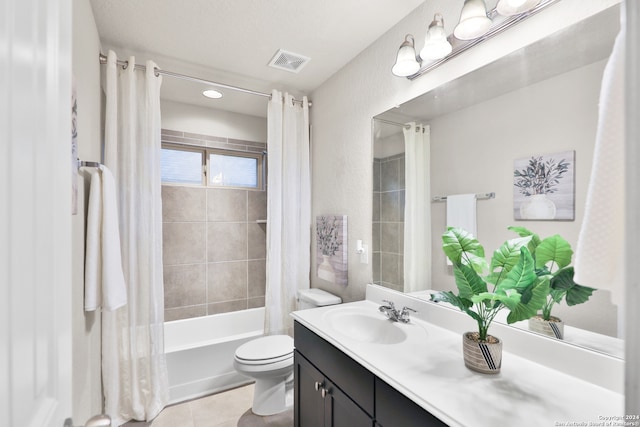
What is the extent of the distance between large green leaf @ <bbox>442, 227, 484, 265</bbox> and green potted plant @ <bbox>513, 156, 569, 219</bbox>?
26cm

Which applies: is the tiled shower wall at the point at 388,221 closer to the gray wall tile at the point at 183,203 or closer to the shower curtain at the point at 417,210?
the shower curtain at the point at 417,210

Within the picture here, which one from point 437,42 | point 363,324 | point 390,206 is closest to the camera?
point 437,42

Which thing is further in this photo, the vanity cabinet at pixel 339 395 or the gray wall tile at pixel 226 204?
the gray wall tile at pixel 226 204

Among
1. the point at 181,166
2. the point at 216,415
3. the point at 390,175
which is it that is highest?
the point at 181,166

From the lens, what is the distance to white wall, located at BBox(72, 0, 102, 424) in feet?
4.27

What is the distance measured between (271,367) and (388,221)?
120 cm

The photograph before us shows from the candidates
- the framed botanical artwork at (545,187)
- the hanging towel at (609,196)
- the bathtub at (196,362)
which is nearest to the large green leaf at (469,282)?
the framed botanical artwork at (545,187)

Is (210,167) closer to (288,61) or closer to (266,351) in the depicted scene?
(288,61)

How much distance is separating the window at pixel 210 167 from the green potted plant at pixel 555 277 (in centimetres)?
276

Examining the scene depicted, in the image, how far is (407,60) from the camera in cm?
155

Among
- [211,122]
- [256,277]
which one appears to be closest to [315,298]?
[256,277]

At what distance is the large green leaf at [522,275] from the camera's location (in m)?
0.91

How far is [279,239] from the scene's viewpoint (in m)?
2.43

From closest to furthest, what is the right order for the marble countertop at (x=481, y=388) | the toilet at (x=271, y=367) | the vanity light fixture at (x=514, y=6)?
the marble countertop at (x=481, y=388) → the vanity light fixture at (x=514, y=6) → the toilet at (x=271, y=367)
